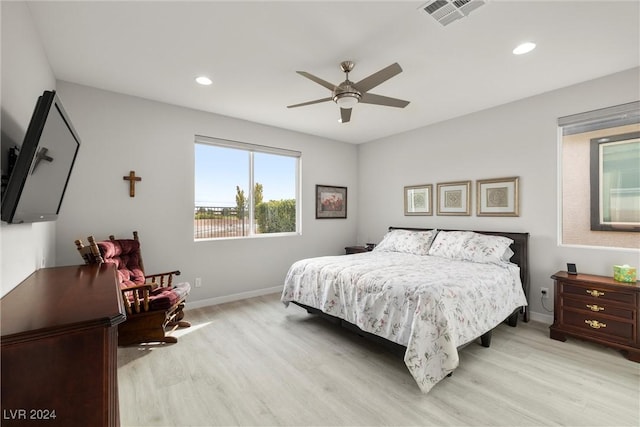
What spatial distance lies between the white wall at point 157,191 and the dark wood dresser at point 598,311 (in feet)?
11.3

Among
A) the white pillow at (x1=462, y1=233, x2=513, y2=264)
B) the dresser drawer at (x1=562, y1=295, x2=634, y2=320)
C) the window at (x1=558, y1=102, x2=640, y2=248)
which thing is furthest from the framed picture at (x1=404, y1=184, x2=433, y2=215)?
the dresser drawer at (x1=562, y1=295, x2=634, y2=320)

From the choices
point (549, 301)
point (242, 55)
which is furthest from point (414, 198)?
point (242, 55)

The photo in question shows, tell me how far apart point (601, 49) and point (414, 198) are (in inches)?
108

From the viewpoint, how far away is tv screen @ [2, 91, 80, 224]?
1382mm

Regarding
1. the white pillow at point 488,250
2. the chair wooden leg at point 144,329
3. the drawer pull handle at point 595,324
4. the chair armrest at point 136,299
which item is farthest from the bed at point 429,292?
the chair armrest at point 136,299

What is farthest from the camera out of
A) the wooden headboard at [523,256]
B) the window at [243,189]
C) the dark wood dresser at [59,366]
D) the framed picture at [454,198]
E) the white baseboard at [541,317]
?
the framed picture at [454,198]

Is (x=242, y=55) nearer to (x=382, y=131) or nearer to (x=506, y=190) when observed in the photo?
(x=382, y=131)

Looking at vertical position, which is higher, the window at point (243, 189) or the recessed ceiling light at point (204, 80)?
the recessed ceiling light at point (204, 80)

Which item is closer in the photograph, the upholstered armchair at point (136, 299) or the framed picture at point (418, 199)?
the upholstered armchair at point (136, 299)

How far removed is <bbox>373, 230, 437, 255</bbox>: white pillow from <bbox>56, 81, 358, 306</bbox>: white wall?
144 cm

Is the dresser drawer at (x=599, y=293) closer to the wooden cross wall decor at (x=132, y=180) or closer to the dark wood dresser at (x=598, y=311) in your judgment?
the dark wood dresser at (x=598, y=311)

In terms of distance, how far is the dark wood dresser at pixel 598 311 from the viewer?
8.38ft

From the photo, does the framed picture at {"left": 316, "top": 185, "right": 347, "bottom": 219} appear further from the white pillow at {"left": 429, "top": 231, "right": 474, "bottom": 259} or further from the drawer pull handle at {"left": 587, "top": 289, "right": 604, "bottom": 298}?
the drawer pull handle at {"left": 587, "top": 289, "right": 604, "bottom": 298}

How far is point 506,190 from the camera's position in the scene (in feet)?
12.4
